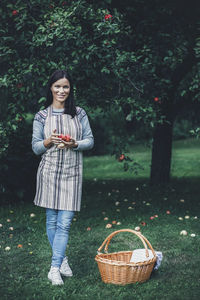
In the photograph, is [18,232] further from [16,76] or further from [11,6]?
[11,6]

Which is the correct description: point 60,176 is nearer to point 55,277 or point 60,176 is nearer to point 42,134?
point 42,134

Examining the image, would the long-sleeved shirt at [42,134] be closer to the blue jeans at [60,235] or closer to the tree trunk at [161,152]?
the blue jeans at [60,235]

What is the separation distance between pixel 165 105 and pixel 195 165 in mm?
5864

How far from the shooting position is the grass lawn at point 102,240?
163 inches

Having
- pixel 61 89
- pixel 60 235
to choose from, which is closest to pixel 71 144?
pixel 61 89

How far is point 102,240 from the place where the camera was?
19.0 feet

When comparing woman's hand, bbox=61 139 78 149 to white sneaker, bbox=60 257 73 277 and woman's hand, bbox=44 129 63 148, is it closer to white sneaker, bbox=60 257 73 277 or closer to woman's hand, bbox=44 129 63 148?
woman's hand, bbox=44 129 63 148

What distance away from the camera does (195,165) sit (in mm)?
14352

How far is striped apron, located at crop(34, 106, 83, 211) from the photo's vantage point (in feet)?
13.9

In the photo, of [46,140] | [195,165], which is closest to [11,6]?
[46,140]

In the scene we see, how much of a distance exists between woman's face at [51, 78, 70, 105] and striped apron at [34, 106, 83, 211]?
0.19 m

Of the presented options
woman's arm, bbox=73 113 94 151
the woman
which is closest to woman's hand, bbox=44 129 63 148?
the woman

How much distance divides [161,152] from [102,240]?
3.95 metres

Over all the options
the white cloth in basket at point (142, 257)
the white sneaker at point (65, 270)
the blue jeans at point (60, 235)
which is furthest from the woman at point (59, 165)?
the white cloth in basket at point (142, 257)
